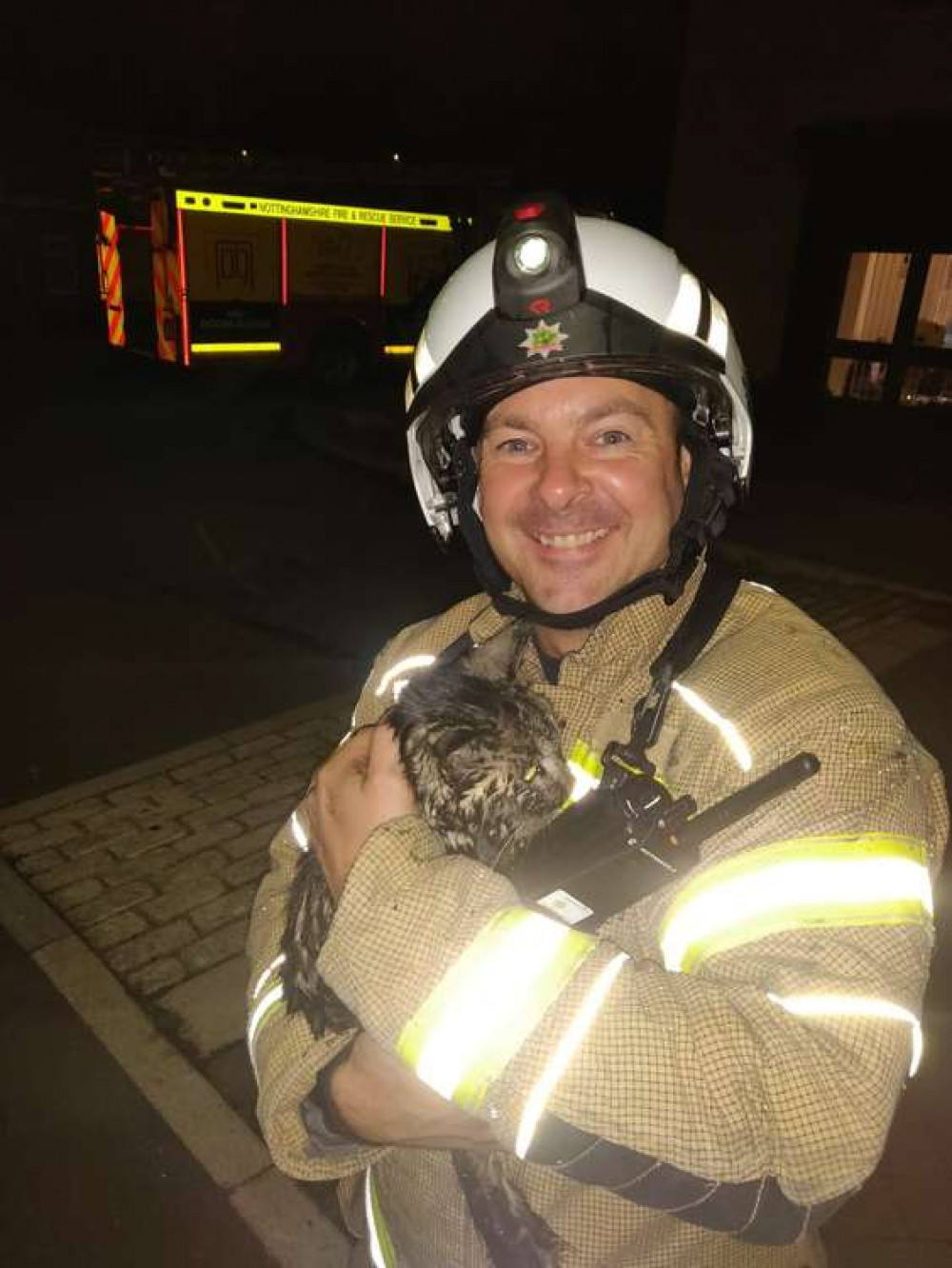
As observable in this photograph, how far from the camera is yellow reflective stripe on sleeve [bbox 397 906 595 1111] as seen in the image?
3.79 feet

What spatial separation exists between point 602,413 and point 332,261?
18.1 m

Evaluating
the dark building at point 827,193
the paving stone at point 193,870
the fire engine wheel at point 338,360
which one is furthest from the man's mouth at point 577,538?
the fire engine wheel at point 338,360

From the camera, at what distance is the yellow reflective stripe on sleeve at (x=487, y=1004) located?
3.79 ft

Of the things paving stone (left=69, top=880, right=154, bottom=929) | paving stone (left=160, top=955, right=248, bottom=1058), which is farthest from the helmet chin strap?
paving stone (left=69, top=880, right=154, bottom=929)

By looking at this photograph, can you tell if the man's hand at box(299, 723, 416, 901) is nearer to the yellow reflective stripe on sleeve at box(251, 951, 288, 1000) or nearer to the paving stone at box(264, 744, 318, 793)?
the yellow reflective stripe on sleeve at box(251, 951, 288, 1000)

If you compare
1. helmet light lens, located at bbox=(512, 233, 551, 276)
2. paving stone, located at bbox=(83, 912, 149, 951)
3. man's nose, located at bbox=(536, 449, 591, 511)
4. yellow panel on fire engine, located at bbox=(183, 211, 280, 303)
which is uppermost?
yellow panel on fire engine, located at bbox=(183, 211, 280, 303)

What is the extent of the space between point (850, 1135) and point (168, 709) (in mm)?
6023

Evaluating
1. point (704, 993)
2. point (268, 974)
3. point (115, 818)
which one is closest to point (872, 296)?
point (115, 818)

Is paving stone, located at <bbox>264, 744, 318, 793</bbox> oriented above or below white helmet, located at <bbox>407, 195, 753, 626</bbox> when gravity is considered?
below

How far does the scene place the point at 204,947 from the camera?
13.8 ft

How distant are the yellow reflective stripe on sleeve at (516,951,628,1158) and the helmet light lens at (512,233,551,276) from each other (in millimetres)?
1616

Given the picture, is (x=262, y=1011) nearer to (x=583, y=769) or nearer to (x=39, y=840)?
(x=583, y=769)

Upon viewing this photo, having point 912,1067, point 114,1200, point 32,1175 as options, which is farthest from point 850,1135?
point 32,1175

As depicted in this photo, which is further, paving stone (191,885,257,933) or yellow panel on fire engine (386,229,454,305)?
yellow panel on fire engine (386,229,454,305)
